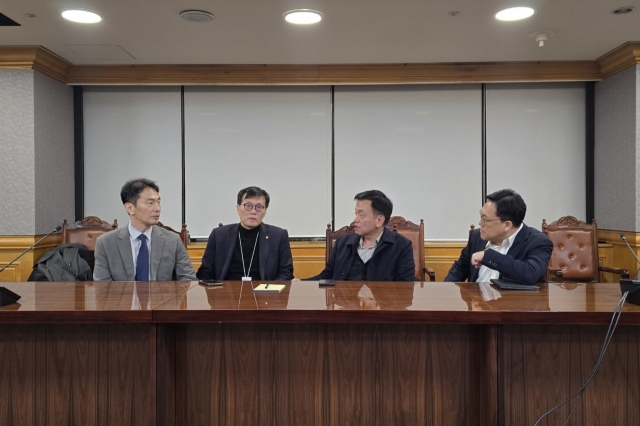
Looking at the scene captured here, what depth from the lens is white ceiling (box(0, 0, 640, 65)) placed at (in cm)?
325

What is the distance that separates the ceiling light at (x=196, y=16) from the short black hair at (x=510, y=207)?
2.34m

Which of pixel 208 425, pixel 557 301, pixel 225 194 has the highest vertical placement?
pixel 225 194

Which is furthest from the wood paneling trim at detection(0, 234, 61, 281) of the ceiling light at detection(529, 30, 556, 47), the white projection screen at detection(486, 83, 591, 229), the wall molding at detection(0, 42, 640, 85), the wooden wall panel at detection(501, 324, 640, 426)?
the ceiling light at detection(529, 30, 556, 47)

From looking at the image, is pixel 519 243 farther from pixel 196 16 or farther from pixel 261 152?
pixel 261 152

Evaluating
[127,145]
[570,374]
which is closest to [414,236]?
[570,374]

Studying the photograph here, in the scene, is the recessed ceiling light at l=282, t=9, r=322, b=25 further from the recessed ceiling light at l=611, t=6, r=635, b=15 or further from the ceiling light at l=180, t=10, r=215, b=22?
the recessed ceiling light at l=611, t=6, r=635, b=15

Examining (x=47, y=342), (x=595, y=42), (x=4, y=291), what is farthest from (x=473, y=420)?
(x=595, y=42)

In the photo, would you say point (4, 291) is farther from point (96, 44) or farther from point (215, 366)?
point (96, 44)

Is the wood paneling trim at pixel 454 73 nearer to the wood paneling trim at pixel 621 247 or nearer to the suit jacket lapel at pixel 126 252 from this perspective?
the wood paneling trim at pixel 621 247

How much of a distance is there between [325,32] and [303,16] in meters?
0.35

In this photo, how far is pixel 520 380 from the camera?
1608 mm

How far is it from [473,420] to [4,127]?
4364 mm

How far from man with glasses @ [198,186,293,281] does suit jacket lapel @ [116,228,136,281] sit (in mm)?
570

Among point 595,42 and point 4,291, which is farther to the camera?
point 595,42
